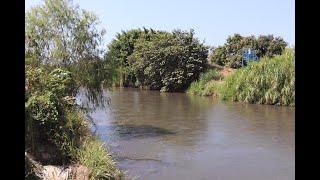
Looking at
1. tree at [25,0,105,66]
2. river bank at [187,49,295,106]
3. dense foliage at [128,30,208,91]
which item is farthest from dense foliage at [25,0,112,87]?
dense foliage at [128,30,208,91]

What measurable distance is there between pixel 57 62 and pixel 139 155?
11.0 feet

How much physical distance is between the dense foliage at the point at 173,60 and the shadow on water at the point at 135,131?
17433 millimetres

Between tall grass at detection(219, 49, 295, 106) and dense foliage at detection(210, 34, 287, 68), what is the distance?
10.7 meters

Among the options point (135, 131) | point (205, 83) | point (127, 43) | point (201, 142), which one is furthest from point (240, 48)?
point (201, 142)

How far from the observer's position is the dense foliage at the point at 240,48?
1430 inches

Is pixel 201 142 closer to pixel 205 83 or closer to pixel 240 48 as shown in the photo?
pixel 205 83

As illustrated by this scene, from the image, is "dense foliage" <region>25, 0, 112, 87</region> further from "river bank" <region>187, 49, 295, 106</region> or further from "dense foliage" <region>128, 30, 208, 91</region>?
"dense foliage" <region>128, 30, 208, 91</region>

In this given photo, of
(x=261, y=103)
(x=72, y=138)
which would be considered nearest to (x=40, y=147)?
(x=72, y=138)

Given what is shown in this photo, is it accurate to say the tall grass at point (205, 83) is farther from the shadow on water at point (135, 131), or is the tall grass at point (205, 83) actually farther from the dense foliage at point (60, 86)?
the dense foliage at point (60, 86)

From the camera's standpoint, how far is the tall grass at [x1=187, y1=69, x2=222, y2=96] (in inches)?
1180

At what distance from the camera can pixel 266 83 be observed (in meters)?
23.0

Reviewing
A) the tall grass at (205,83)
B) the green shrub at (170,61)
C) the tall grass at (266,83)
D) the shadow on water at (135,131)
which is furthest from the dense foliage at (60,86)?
the green shrub at (170,61)

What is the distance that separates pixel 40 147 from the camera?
7.20m
